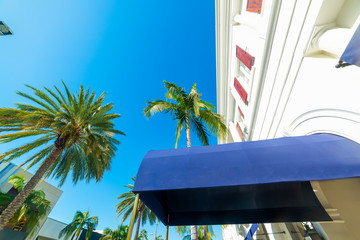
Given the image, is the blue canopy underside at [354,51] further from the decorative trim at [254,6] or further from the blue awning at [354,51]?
the decorative trim at [254,6]

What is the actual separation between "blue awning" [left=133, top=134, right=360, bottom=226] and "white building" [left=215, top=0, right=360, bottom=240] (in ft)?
2.17

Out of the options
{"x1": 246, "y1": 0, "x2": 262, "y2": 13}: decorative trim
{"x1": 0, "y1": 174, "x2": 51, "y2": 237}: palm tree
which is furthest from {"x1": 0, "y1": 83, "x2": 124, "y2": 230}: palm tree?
{"x1": 246, "y1": 0, "x2": 262, "y2": 13}: decorative trim

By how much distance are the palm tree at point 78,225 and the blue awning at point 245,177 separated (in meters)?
27.5

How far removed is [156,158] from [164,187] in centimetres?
71

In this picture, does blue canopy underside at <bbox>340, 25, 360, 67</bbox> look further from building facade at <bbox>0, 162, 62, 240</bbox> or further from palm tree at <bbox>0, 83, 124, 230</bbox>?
A: building facade at <bbox>0, 162, 62, 240</bbox>

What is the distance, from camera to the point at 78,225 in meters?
23.2

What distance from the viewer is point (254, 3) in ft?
21.0

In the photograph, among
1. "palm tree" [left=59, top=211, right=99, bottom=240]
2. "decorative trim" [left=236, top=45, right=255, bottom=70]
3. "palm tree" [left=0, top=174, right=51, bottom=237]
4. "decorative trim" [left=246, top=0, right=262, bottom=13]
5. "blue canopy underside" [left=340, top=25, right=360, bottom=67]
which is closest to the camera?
"blue canopy underside" [left=340, top=25, right=360, bottom=67]

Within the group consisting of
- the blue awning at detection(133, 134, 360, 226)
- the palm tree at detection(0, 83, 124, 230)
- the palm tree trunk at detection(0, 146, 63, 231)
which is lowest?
the blue awning at detection(133, 134, 360, 226)

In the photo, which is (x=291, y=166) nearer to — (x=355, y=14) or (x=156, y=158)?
(x=156, y=158)

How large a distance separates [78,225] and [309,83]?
3348 cm

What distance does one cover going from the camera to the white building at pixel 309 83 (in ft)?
9.56

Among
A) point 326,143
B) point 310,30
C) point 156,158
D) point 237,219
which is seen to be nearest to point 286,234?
point 237,219

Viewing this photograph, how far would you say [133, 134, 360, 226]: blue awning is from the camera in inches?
91.7
